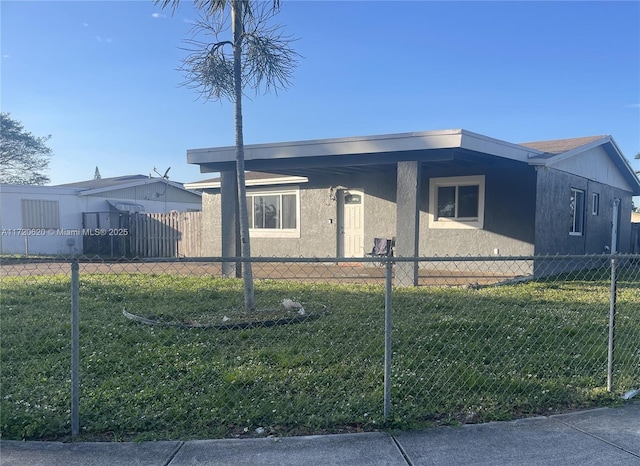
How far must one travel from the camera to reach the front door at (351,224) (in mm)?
14336

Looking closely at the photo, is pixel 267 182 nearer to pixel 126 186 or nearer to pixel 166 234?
pixel 166 234

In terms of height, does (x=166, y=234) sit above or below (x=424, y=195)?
below

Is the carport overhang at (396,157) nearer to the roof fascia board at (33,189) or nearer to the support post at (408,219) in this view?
the support post at (408,219)

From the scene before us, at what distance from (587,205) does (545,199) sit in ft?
12.3

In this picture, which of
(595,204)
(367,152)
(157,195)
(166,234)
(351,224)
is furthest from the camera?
(157,195)

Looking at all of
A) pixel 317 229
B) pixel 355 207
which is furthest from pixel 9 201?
pixel 355 207

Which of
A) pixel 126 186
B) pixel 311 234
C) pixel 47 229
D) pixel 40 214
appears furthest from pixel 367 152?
pixel 126 186

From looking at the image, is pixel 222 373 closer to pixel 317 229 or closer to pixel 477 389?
pixel 477 389

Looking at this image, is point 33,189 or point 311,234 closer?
point 311,234

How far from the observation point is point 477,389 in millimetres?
4207

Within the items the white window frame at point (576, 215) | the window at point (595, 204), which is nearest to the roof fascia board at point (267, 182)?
the white window frame at point (576, 215)

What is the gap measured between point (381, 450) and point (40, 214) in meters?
20.5

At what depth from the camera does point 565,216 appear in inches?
523

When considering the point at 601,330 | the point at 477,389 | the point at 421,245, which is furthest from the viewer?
the point at 421,245
